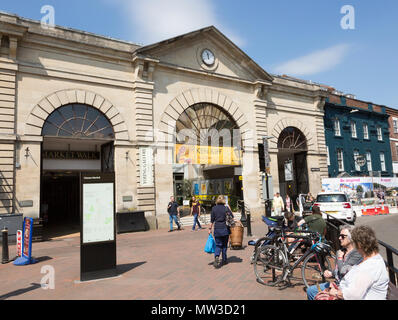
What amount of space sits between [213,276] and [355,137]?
27993mm

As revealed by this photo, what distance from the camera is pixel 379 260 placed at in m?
3.21

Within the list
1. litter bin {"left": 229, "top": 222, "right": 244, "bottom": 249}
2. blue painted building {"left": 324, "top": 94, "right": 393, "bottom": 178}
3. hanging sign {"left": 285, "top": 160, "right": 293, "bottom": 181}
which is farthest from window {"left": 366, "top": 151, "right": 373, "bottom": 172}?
litter bin {"left": 229, "top": 222, "right": 244, "bottom": 249}

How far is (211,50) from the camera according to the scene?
19.6 m

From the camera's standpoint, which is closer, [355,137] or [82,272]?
[82,272]

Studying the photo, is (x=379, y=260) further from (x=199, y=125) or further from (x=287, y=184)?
(x=287, y=184)

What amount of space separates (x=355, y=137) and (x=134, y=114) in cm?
2359

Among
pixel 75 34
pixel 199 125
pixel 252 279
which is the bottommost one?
pixel 252 279

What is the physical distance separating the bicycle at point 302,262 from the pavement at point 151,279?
25cm

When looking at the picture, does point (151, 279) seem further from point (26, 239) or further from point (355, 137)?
point (355, 137)

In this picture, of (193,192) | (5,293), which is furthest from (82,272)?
(193,192)

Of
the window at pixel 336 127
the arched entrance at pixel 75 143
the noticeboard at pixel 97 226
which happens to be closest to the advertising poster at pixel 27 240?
the noticeboard at pixel 97 226

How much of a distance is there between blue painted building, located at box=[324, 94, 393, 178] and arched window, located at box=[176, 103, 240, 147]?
11.7 meters

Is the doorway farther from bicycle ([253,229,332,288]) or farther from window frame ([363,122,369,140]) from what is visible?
window frame ([363,122,369,140])

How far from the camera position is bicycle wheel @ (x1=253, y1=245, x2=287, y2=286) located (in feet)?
19.4
